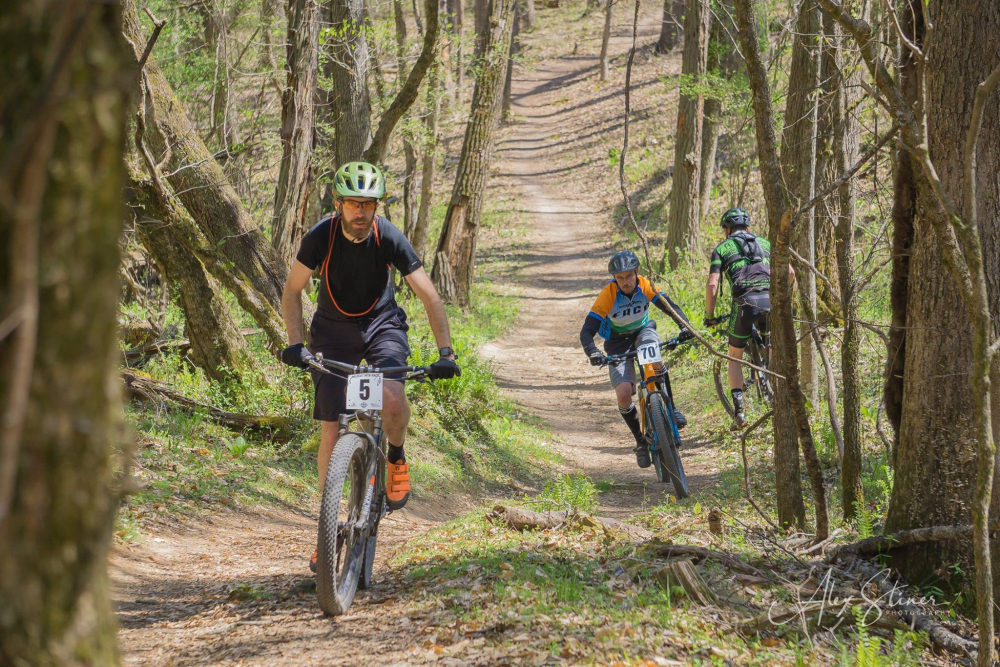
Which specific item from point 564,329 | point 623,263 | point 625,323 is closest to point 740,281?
point 625,323

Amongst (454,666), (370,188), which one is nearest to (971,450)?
(454,666)

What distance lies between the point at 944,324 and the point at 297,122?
308 inches

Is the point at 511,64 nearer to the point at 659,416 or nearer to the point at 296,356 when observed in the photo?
the point at 659,416

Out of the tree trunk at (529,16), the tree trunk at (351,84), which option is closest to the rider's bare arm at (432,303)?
the tree trunk at (351,84)

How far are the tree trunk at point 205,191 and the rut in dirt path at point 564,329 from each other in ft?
14.4

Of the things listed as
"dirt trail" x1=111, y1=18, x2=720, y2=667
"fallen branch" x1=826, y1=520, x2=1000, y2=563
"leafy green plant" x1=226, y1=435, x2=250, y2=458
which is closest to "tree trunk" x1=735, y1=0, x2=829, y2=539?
"fallen branch" x1=826, y1=520, x2=1000, y2=563

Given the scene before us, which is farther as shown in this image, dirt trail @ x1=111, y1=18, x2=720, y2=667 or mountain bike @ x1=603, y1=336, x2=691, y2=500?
mountain bike @ x1=603, y1=336, x2=691, y2=500

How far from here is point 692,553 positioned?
192 inches

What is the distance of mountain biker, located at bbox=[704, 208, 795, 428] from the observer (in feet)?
29.9

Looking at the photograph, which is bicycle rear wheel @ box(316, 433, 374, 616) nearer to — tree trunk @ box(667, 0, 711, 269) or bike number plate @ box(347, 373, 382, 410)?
bike number plate @ box(347, 373, 382, 410)

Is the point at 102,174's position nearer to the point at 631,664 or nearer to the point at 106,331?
the point at 106,331

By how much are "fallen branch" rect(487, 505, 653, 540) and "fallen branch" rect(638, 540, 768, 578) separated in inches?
27.0

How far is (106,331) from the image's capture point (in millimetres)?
1338

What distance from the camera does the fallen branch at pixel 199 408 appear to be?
784 cm
